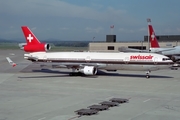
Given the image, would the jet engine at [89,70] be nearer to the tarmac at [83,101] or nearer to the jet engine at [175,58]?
the tarmac at [83,101]

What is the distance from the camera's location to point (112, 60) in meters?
39.1

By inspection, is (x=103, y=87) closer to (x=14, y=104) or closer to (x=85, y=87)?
(x=85, y=87)

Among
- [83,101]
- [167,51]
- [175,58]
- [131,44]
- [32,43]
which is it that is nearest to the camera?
[83,101]

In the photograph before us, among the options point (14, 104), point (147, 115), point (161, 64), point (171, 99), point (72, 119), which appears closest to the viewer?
point (72, 119)

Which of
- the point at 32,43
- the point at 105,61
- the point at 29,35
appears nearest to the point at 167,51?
the point at 105,61

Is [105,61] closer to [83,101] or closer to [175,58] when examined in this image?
[83,101]

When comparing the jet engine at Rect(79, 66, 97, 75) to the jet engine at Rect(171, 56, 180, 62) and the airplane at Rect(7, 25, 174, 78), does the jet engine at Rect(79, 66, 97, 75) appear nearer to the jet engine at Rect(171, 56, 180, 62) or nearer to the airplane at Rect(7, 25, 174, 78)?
the airplane at Rect(7, 25, 174, 78)

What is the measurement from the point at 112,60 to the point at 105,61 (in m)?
0.96

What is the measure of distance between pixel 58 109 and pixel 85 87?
10.6m

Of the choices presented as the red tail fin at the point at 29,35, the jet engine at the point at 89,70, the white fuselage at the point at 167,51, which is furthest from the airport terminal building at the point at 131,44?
the jet engine at the point at 89,70

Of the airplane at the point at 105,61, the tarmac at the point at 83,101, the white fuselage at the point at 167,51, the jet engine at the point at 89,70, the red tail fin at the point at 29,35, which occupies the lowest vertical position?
the tarmac at the point at 83,101

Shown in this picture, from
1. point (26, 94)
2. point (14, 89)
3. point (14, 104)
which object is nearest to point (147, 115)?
point (14, 104)

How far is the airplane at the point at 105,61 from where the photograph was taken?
1479 inches

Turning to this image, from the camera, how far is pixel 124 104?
69.5ft
